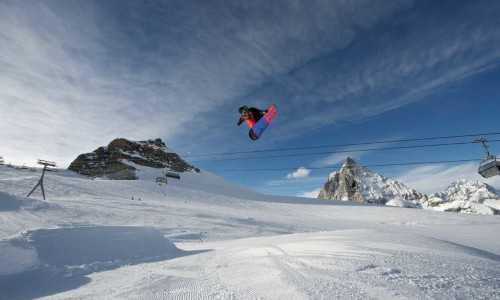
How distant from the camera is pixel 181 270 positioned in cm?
534

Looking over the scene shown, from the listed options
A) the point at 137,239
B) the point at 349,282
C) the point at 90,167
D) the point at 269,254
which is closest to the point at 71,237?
the point at 137,239

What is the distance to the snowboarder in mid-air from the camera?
9648 millimetres

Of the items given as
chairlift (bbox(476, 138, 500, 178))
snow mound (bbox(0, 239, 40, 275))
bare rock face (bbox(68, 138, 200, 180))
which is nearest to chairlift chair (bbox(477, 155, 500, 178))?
chairlift (bbox(476, 138, 500, 178))

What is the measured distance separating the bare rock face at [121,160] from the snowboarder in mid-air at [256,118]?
2690 inches

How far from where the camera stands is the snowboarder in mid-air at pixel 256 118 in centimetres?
965

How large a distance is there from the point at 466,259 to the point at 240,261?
4333 mm

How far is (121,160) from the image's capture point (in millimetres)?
83875

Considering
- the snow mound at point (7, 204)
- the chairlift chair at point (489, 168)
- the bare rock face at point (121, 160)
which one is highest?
Result: the bare rock face at point (121, 160)

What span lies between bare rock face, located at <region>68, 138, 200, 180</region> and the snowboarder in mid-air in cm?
6833

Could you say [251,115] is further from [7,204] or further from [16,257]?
[7,204]

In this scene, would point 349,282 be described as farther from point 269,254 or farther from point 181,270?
point 181,270

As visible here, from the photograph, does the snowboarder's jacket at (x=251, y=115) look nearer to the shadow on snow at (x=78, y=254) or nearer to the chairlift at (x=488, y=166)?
the shadow on snow at (x=78, y=254)

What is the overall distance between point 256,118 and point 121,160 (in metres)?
86.9

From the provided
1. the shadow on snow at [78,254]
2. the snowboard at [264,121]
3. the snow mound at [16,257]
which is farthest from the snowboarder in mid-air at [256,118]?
the snow mound at [16,257]
